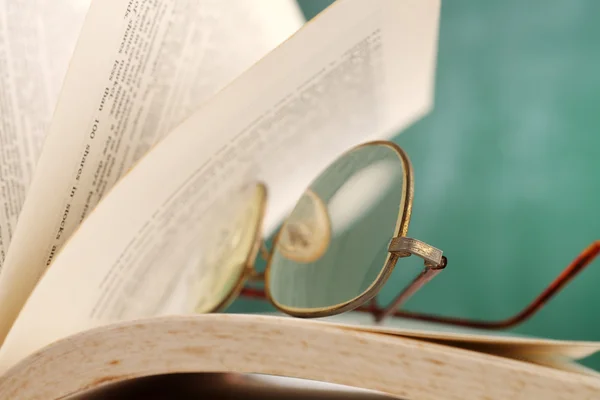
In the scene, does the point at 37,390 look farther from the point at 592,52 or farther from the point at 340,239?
the point at 592,52

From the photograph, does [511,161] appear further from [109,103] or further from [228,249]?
[109,103]

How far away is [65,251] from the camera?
0.71ft

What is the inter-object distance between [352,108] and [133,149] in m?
0.16

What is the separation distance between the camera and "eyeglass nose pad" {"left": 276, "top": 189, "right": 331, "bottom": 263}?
33 cm

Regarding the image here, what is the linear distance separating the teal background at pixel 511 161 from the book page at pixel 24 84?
0.39 meters

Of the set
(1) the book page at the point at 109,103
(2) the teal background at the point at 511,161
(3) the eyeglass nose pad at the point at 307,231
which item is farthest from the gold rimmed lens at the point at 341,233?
(2) the teal background at the point at 511,161

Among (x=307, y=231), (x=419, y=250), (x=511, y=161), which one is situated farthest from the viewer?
(x=511, y=161)

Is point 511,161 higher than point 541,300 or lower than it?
higher

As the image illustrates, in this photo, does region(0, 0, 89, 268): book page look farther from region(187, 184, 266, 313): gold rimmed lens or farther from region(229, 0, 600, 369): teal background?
region(229, 0, 600, 369): teal background

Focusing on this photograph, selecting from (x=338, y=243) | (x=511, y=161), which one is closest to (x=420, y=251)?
(x=338, y=243)

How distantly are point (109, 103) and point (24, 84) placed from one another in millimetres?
63

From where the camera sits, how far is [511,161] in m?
0.58

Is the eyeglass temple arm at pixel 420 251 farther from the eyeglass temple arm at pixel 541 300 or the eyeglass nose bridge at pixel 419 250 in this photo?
the eyeglass temple arm at pixel 541 300

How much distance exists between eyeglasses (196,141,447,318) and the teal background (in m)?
0.27
